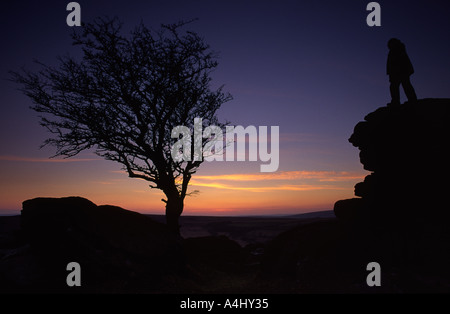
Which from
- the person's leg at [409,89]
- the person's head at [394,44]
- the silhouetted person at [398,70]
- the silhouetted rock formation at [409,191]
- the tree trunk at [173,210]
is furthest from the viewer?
the tree trunk at [173,210]

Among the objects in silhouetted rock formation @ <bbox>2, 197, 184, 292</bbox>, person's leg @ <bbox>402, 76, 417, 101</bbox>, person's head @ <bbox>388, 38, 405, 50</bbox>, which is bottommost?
silhouetted rock formation @ <bbox>2, 197, 184, 292</bbox>

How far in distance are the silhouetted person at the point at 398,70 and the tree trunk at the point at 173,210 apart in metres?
13.0

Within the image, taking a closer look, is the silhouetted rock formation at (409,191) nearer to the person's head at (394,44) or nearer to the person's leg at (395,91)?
the person's leg at (395,91)

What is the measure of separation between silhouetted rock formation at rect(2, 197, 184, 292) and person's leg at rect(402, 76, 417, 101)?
44.7 ft

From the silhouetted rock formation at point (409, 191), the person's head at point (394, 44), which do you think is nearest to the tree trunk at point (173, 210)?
the silhouetted rock formation at point (409, 191)

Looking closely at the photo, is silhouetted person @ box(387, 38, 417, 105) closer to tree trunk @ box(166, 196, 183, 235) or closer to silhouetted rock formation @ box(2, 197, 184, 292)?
tree trunk @ box(166, 196, 183, 235)

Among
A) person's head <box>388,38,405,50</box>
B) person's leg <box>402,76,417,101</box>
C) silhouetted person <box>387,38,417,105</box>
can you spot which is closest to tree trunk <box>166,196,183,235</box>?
silhouetted person <box>387,38,417,105</box>

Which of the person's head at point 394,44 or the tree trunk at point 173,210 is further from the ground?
the person's head at point 394,44

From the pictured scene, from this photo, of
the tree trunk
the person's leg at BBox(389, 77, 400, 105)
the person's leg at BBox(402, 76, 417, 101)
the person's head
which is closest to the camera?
the person's leg at BBox(402, 76, 417, 101)

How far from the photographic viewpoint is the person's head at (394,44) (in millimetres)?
13516

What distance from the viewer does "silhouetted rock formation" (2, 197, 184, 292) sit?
11.2 metres

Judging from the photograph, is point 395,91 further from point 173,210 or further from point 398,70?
point 173,210

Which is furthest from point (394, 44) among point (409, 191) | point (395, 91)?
point (409, 191)
